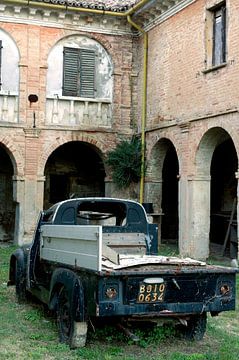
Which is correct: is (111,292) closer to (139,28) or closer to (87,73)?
(87,73)

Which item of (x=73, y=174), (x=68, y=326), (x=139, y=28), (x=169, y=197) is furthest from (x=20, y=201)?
(x=68, y=326)

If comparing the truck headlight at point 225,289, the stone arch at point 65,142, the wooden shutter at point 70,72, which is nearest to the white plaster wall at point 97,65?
the wooden shutter at point 70,72

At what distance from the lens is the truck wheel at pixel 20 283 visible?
8414mm

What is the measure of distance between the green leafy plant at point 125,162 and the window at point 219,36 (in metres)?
4.05

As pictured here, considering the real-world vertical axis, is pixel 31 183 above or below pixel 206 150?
below

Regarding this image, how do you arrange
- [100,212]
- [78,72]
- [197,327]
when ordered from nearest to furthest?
[197,327] < [100,212] < [78,72]

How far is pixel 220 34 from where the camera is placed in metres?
13.6

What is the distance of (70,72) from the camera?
16922mm

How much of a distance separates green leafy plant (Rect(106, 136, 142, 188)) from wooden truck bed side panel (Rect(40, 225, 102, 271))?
9071 millimetres

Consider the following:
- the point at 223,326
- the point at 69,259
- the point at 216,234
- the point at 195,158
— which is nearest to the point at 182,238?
the point at 195,158

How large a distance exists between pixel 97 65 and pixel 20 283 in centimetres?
1023

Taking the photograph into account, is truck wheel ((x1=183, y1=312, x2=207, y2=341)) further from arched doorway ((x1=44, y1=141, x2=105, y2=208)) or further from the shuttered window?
arched doorway ((x1=44, y1=141, x2=105, y2=208))

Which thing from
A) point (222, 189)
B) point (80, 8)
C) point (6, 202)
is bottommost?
point (6, 202)

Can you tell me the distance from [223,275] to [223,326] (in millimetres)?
1816
